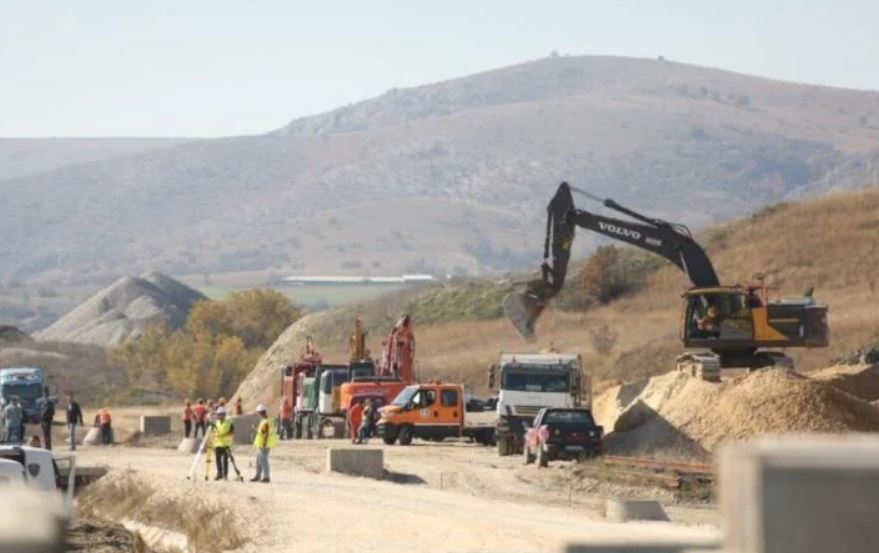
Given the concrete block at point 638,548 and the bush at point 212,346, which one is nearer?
the concrete block at point 638,548

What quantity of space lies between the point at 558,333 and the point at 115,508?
60.0 m

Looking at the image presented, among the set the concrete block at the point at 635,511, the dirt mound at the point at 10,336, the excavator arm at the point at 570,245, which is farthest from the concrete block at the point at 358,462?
the dirt mound at the point at 10,336

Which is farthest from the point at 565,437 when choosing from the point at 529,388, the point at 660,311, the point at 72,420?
the point at 660,311

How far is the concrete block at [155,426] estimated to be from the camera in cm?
7106

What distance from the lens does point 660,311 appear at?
97438 mm

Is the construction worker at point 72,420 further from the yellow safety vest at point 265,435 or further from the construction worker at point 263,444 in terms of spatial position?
the yellow safety vest at point 265,435

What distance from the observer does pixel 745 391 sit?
1709 inches

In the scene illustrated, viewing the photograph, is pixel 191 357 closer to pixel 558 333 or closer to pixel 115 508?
pixel 558 333

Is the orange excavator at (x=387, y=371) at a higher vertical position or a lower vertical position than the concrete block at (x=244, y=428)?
higher

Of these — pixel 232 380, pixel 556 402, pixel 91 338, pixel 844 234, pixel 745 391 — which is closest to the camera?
pixel 745 391

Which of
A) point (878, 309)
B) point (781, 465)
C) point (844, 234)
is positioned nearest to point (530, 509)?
point (781, 465)

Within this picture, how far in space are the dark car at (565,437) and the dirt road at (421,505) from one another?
0.71 meters

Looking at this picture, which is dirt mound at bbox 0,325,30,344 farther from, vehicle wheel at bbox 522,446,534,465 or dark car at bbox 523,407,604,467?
dark car at bbox 523,407,604,467

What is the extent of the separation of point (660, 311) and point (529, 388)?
157 ft
